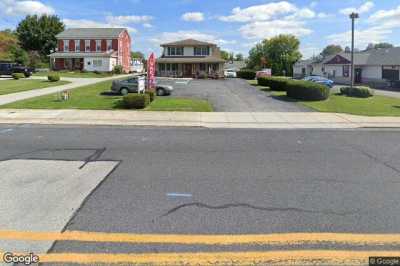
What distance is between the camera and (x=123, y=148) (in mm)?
9891

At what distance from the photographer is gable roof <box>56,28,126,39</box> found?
210 feet

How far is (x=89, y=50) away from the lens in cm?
6391

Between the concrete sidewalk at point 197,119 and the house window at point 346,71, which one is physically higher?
the house window at point 346,71

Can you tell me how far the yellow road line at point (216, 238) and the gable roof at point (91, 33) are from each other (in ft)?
207

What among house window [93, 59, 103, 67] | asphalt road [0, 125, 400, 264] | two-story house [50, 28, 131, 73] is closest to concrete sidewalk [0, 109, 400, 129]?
asphalt road [0, 125, 400, 264]

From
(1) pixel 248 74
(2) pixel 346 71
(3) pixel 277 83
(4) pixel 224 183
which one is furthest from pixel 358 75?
(4) pixel 224 183

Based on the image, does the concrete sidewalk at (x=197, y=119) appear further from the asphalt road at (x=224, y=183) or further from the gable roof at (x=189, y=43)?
the gable roof at (x=189, y=43)

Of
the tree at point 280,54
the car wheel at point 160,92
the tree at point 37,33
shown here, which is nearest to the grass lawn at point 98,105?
the car wheel at point 160,92

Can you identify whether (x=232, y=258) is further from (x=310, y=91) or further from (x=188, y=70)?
(x=188, y=70)

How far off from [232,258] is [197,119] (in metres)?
12.4

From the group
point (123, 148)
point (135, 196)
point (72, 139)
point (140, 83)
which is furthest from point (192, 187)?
point (140, 83)

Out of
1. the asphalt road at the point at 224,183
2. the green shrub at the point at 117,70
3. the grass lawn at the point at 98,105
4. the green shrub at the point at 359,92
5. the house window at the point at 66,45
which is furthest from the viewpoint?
the house window at the point at 66,45

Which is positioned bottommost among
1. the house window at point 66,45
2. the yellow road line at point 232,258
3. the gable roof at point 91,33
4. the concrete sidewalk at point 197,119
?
the yellow road line at point 232,258

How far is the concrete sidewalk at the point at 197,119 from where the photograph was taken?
49.8 feet
